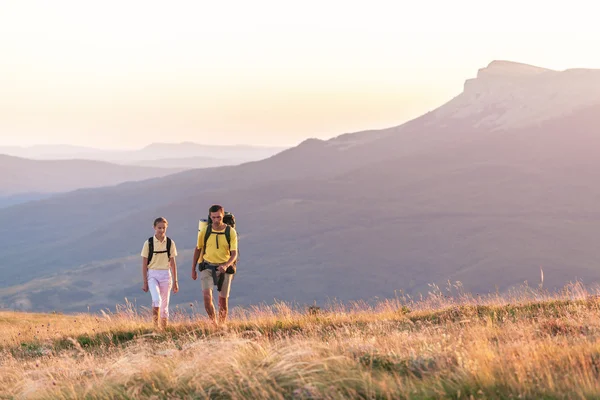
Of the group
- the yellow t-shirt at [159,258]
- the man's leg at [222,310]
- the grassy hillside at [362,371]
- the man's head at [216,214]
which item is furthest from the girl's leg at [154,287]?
the grassy hillside at [362,371]

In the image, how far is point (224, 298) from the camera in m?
11.0

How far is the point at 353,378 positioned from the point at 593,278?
7017 inches

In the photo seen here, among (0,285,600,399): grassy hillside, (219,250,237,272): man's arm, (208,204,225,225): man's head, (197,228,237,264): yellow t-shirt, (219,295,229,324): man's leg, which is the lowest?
(219,295,229,324): man's leg

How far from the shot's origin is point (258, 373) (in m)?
5.43

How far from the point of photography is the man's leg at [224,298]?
10.9 m

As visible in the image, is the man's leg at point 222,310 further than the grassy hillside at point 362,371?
Yes

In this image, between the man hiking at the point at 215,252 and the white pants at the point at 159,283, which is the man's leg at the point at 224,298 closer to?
the man hiking at the point at 215,252

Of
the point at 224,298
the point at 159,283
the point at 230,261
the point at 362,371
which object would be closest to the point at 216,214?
the point at 230,261

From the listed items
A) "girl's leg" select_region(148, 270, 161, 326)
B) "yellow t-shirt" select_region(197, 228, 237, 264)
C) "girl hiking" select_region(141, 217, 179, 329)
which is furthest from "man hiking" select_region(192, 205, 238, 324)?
"girl's leg" select_region(148, 270, 161, 326)

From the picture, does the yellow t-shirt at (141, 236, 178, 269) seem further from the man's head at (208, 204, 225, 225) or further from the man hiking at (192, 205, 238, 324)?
the man's head at (208, 204, 225, 225)

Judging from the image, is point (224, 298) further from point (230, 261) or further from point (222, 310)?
point (230, 261)

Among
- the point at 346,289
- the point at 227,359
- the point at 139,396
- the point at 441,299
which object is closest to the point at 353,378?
the point at 227,359

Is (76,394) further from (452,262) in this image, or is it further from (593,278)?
(452,262)

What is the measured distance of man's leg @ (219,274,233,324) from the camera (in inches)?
428
